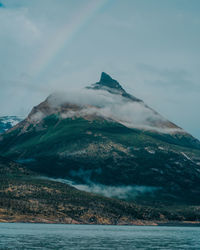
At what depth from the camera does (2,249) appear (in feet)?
615

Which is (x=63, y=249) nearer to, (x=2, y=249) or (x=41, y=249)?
(x=41, y=249)

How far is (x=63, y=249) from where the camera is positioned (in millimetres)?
199625

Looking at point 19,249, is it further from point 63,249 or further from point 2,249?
point 63,249

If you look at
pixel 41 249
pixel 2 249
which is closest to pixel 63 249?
pixel 41 249

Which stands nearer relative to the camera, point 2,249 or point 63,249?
point 2,249

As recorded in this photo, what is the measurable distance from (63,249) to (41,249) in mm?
9938

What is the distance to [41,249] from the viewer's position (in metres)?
196

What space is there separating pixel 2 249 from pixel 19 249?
714 centimetres

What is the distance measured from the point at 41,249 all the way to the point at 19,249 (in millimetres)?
10124

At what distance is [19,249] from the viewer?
190m

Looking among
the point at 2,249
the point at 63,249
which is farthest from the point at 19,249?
the point at 63,249
